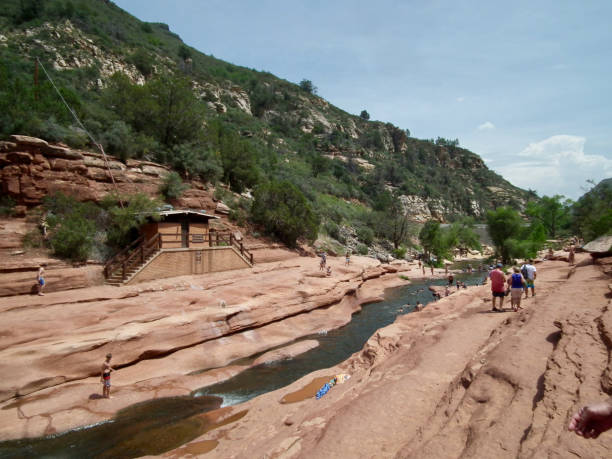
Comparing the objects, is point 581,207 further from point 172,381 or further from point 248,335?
point 172,381

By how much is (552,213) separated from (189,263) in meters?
64.4

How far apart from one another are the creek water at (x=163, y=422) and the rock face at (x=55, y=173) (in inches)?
590

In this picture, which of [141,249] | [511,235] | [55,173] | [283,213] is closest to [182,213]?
[141,249]

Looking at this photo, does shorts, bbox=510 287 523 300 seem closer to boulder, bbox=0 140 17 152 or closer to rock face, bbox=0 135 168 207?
rock face, bbox=0 135 168 207

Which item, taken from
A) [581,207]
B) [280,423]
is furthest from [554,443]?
[581,207]

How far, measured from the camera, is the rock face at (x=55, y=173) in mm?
19484

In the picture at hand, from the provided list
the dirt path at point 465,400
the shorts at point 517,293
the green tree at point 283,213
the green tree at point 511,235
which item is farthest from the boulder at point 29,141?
the green tree at point 511,235

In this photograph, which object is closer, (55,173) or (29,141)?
(29,141)

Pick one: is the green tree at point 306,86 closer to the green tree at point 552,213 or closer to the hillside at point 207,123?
the hillside at point 207,123

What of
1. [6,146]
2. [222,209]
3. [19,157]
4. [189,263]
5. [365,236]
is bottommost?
[189,263]

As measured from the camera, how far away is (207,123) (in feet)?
148

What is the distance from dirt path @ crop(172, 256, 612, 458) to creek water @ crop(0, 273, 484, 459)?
5.53 ft

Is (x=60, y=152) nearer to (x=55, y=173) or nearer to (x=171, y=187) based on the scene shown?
(x=55, y=173)

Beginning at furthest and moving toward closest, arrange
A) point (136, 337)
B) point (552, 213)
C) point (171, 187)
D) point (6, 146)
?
1. point (552, 213)
2. point (171, 187)
3. point (6, 146)
4. point (136, 337)
